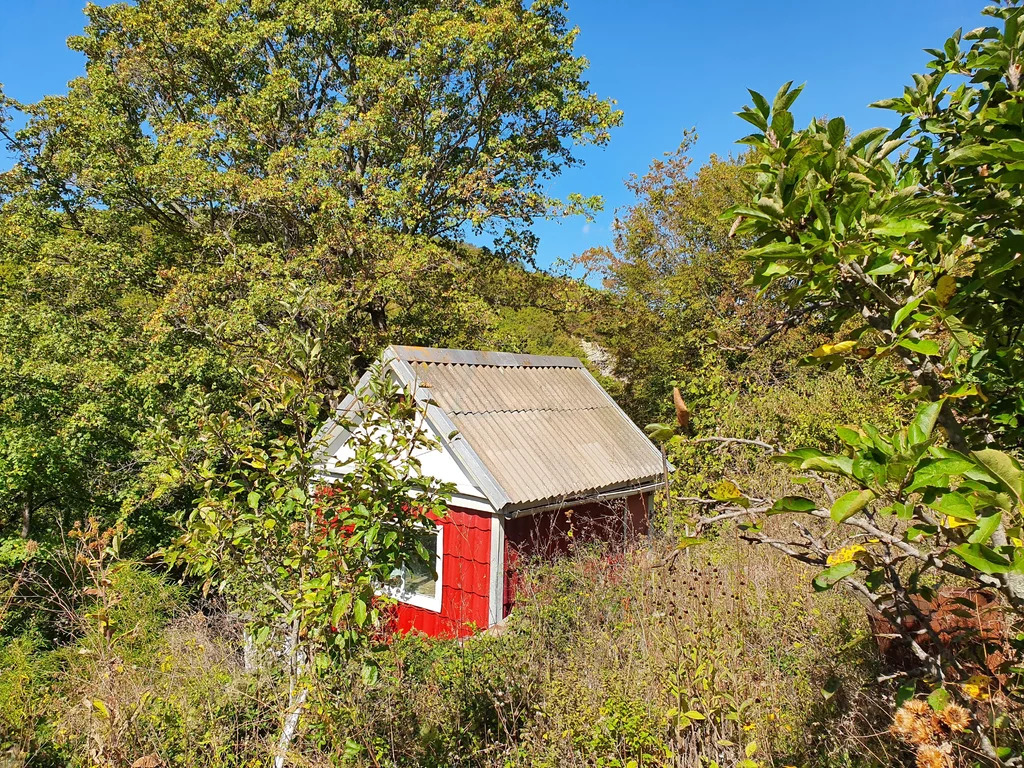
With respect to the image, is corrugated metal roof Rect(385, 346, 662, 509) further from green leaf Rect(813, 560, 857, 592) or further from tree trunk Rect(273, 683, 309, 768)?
green leaf Rect(813, 560, 857, 592)

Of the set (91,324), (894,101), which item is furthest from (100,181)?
(894,101)

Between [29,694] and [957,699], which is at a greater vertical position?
[957,699]

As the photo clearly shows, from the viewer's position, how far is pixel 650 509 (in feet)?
32.0

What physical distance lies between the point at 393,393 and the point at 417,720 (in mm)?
2428

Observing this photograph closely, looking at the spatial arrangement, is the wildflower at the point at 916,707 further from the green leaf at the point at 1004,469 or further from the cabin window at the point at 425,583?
the cabin window at the point at 425,583

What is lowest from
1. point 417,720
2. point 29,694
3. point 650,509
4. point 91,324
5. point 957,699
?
point 29,694

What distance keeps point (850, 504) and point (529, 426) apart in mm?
7403

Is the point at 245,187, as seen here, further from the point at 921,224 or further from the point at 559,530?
the point at 921,224

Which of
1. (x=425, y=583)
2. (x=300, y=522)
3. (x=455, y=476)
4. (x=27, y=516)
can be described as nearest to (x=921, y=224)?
(x=300, y=522)

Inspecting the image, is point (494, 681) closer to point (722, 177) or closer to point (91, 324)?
point (91, 324)

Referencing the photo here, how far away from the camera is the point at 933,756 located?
166 cm

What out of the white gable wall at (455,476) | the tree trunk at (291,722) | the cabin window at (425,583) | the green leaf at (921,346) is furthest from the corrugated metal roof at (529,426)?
the green leaf at (921,346)

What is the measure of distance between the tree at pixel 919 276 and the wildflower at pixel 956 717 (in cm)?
5

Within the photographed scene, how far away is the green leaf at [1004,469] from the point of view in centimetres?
112
